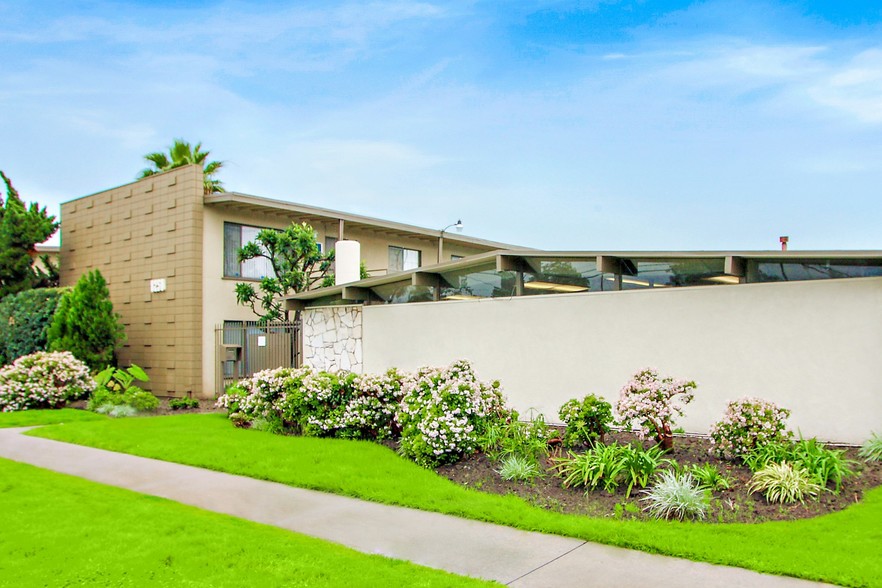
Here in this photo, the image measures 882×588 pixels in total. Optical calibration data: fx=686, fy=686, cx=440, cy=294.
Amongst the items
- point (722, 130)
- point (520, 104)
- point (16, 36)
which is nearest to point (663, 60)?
point (722, 130)

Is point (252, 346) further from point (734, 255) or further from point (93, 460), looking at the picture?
point (734, 255)

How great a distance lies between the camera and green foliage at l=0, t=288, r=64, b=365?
20.6m

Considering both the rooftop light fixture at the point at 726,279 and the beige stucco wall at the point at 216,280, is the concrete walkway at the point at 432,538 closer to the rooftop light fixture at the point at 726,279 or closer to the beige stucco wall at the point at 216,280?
the rooftop light fixture at the point at 726,279

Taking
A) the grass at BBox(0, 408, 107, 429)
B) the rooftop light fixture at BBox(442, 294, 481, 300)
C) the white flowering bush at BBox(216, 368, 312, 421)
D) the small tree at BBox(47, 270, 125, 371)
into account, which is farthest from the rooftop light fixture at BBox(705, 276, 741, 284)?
the small tree at BBox(47, 270, 125, 371)

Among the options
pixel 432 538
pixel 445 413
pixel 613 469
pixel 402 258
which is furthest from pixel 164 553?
pixel 402 258

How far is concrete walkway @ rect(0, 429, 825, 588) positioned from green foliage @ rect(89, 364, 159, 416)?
268 inches

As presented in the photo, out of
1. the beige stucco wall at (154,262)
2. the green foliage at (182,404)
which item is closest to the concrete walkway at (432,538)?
the green foliage at (182,404)

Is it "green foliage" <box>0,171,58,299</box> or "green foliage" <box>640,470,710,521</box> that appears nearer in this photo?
"green foliage" <box>640,470,710,521</box>

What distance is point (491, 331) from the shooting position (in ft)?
42.7

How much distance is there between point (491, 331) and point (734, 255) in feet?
16.0

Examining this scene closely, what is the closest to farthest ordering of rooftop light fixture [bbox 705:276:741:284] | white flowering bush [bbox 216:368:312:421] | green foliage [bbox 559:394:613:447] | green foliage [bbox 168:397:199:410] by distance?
green foliage [bbox 559:394:613:447] < rooftop light fixture [bbox 705:276:741:284] < white flowering bush [bbox 216:368:312:421] < green foliage [bbox 168:397:199:410]

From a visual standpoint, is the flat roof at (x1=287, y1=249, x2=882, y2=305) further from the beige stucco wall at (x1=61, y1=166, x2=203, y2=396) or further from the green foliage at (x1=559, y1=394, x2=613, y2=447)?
the beige stucco wall at (x1=61, y1=166, x2=203, y2=396)

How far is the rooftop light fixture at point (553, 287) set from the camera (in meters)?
11.7

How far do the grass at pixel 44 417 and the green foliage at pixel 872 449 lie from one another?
580 inches
